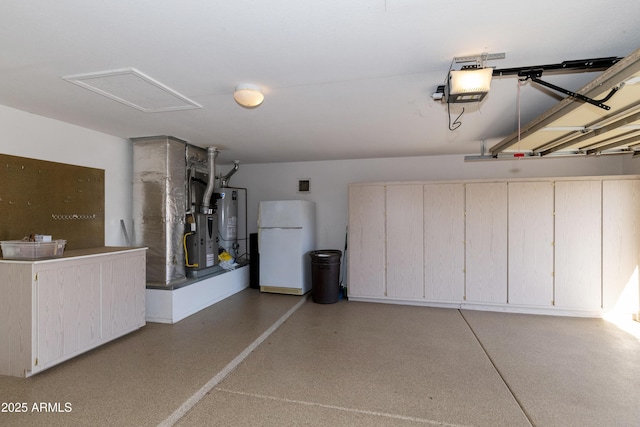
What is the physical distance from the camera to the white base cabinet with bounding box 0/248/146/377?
101 inches

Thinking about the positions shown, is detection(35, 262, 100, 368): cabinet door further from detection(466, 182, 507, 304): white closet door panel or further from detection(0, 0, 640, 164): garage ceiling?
detection(466, 182, 507, 304): white closet door panel

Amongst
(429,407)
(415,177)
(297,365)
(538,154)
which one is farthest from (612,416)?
(415,177)

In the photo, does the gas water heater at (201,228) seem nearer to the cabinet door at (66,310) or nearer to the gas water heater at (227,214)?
the gas water heater at (227,214)

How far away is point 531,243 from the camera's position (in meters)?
4.28

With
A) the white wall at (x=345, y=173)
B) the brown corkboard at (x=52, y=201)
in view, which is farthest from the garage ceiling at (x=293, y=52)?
the white wall at (x=345, y=173)

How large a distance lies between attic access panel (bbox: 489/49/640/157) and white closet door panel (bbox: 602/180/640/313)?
0.55 metres

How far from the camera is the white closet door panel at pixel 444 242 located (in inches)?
179

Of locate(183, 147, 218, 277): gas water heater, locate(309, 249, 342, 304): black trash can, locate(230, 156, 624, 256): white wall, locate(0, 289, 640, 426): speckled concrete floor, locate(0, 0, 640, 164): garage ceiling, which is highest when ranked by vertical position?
locate(0, 0, 640, 164): garage ceiling

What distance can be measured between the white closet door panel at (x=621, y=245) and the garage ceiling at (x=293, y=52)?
181cm

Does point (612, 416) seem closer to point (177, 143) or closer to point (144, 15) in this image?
point (144, 15)

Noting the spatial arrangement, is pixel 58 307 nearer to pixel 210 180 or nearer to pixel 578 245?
pixel 210 180

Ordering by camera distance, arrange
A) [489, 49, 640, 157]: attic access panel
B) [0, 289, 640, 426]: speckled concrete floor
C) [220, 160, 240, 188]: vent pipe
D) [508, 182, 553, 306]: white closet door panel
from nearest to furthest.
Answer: [489, 49, 640, 157]: attic access panel
[0, 289, 640, 426]: speckled concrete floor
[508, 182, 553, 306]: white closet door panel
[220, 160, 240, 188]: vent pipe

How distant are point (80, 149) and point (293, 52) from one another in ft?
10.6

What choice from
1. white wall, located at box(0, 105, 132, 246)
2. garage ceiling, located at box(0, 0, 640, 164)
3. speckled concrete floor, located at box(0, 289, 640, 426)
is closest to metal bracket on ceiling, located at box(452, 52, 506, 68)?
garage ceiling, located at box(0, 0, 640, 164)
